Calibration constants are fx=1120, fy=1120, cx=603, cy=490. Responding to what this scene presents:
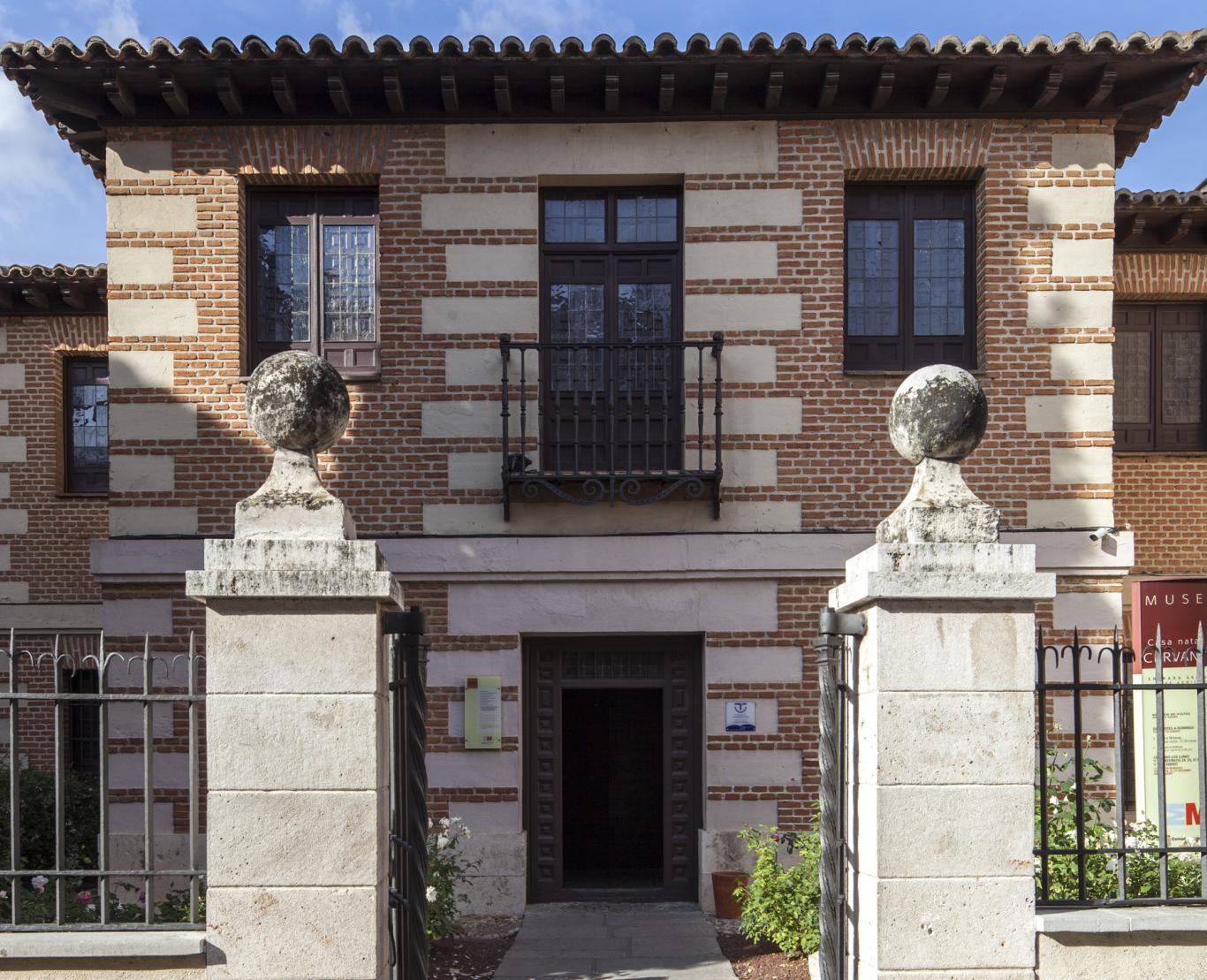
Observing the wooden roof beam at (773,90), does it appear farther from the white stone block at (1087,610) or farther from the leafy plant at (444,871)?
the leafy plant at (444,871)

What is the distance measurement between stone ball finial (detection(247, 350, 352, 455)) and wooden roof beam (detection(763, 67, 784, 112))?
18.6 ft

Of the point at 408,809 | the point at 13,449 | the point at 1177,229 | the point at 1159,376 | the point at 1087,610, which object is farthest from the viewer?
the point at 13,449

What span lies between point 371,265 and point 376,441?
5.26 feet

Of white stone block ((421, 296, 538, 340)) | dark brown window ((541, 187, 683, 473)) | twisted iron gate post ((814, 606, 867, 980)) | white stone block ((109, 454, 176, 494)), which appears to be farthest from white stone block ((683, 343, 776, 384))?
twisted iron gate post ((814, 606, 867, 980))

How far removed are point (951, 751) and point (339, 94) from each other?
7218 mm

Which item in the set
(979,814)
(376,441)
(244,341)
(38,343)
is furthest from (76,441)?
(979,814)

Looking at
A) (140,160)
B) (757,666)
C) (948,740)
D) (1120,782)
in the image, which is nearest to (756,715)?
(757,666)

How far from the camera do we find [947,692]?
15.3 feet

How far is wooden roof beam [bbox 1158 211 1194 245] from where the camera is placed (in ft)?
36.7

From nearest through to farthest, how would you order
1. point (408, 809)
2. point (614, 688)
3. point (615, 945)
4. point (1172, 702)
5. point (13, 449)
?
1. point (408, 809)
2. point (615, 945)
3. point (1172, 702)
4. point (614, 688)
5. point (13, 449)

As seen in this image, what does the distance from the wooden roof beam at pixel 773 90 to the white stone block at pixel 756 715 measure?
4.95 m

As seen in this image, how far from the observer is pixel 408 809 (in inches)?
194

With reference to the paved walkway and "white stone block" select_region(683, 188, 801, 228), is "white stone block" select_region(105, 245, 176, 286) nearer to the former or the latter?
"white stone block" select_region(683, 188, 801, 228)

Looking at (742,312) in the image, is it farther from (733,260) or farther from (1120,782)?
(1120,782)
